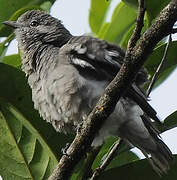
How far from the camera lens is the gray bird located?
3789 millimetres

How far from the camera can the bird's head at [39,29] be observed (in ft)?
15.0

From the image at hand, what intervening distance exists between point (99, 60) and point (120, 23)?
1.23ft

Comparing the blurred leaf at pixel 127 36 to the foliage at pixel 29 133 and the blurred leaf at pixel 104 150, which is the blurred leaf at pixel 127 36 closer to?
the foliage at pixel 29 133

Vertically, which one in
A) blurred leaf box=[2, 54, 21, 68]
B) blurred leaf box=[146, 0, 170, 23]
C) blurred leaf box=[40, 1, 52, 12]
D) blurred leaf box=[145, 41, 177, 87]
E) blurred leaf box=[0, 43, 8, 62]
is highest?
blurred leaf box=[146, 0, 170, 23]

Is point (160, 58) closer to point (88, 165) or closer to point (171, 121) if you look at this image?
point (171, 121)

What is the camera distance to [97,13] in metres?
4.39

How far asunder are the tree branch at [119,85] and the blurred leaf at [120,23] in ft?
3.86

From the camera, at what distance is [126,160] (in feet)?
12.3

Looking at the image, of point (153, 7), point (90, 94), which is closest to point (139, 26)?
point (153, 7)

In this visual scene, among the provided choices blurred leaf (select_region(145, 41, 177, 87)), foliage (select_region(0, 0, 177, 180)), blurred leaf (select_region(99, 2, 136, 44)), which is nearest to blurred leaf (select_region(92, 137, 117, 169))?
foliage (select_region(0, 0, 177, 180))

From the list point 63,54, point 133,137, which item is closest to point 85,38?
point 63,54

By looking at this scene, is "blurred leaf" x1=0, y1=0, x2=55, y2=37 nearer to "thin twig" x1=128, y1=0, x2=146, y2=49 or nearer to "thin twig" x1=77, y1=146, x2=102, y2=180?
"thin twig" x1=77, y1=146, x2=102, y2=180

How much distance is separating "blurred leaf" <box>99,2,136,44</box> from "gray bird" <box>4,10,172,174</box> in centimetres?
19

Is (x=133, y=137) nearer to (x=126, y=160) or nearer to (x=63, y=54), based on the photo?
(x=126, y=160)
